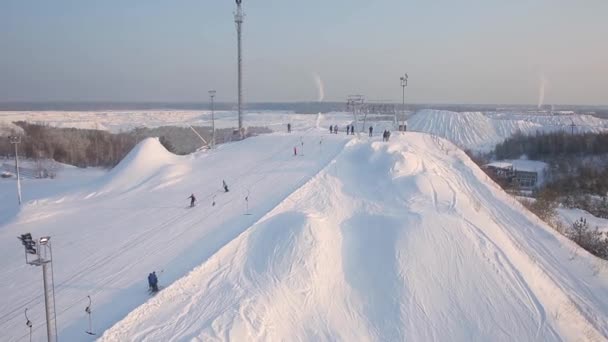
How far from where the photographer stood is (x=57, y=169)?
36.8m

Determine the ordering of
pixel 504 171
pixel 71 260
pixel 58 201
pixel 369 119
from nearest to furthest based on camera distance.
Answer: pixel 71 260
pixel 58 201
pixel 504 171
pixel 369 119

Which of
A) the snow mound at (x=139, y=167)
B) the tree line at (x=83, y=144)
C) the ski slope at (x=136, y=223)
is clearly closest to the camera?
the ski slope at (x=136, y=223)

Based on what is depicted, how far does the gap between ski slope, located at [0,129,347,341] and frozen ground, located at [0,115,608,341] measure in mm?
72

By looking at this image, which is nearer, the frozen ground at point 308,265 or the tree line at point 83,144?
the frozen ground at point 308,265

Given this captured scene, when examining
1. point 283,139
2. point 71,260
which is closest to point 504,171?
point 283,139

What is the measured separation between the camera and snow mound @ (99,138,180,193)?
22.2m

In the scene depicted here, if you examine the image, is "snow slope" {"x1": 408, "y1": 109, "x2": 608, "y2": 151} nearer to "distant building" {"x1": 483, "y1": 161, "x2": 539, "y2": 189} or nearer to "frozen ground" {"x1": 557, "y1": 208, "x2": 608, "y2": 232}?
"distant building" {"x1": 483, "y1": 161, "x2": 539, "y2": 189}

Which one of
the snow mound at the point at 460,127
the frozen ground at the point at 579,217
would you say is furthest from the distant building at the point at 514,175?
the snow mound at the point at 460,127

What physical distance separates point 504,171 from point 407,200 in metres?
22.0

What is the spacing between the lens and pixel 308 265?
1259 cm

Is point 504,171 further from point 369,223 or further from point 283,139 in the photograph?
point 369,223

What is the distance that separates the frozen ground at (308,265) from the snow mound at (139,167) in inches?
35.0

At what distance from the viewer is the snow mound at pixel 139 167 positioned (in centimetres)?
2219

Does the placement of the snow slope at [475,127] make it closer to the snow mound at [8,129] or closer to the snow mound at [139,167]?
the snow mound at [139,167]
